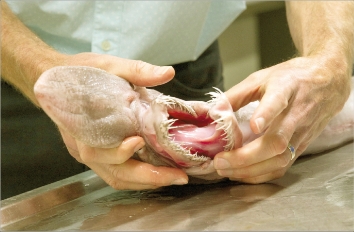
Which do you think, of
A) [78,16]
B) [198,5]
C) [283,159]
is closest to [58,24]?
[78,16]

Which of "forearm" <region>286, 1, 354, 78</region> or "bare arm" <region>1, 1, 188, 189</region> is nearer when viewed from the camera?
"bare arm" <region>1, 1, 188, 189</region>

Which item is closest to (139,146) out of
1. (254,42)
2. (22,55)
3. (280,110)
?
(280,110)

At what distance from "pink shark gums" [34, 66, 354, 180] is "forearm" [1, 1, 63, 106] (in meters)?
0.23

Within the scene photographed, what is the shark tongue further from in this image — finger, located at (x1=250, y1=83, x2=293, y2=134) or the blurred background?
the blurred background

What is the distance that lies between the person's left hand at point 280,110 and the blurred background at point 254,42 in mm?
1920

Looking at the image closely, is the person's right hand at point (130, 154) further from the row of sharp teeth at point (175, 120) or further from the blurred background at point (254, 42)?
the blurred background at point (254, 42)

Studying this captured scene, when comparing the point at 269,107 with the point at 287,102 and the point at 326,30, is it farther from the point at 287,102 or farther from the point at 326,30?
the point at 326,30

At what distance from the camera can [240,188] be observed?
0.81 m

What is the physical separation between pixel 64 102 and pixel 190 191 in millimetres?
324

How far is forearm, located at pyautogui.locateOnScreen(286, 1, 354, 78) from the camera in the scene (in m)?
0.93

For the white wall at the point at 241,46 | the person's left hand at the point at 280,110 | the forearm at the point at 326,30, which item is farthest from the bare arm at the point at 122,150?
the white wall at the point at 241,46

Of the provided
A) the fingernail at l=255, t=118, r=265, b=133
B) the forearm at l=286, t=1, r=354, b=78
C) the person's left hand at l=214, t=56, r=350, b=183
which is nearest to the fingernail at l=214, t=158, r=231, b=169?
the person's left hand at l=214, t=56, r=350, b=183

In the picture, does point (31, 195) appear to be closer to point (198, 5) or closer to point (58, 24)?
point (58, 24)

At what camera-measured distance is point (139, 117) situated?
2.43 ft
